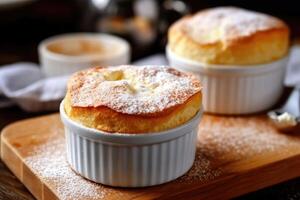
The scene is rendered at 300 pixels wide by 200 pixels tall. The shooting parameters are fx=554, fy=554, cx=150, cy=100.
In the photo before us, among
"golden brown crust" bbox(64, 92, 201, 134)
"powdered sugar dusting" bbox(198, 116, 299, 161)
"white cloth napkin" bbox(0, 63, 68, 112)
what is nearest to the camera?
"golden brown crust" bbox(64, 92, 201, 134)

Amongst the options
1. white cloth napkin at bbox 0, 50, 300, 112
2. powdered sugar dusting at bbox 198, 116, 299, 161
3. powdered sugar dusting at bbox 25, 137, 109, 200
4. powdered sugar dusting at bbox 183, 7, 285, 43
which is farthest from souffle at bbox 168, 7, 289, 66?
powdered sugar dusting at bbox 25, 137, 109, 200

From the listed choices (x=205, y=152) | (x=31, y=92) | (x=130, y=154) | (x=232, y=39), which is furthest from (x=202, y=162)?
(x=31, y=92)

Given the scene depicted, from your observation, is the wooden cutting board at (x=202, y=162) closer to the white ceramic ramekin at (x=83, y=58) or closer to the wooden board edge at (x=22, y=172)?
the wooden board edge at (x=22, y=172)

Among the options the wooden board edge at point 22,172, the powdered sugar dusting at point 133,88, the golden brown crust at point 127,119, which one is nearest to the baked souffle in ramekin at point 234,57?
the powdered sugar dusting at point 133,88

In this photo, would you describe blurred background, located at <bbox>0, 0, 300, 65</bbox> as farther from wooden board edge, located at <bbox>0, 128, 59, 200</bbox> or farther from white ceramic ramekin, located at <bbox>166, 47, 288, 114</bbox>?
wooden board edge, located at <bbox>0, 128, 59, 200</bbox>

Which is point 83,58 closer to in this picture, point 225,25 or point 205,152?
point 225,25

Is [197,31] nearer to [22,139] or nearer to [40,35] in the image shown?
[22,139]
